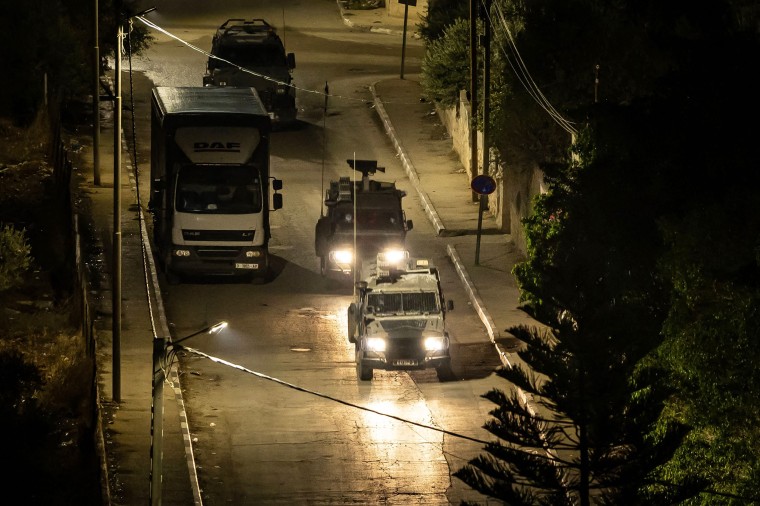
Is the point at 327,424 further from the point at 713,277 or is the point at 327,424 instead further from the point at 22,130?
the point at 22,130

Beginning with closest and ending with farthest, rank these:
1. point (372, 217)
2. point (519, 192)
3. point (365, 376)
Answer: point (365, 376) < point (372, 217) < point (519, 192)

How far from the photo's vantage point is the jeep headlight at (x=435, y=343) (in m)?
33.4

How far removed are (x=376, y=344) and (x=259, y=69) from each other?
2168 cm

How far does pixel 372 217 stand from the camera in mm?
40031

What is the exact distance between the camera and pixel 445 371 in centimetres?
3372

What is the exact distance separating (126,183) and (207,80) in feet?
25.5

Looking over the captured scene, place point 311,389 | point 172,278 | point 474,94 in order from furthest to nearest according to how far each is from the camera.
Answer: point 474,94 → point 172,278 → point 311,389

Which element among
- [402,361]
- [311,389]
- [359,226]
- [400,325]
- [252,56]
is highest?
[252,56]

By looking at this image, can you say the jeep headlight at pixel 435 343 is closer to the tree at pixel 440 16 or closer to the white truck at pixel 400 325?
the white truck at pixel 400 325

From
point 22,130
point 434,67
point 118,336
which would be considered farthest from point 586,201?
point 22,130

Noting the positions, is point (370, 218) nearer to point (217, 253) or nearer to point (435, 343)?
point (217, 253)

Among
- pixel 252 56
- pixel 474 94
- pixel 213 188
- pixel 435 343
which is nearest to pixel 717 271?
pixel 435 343

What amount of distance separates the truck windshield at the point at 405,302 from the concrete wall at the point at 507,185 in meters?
6.53

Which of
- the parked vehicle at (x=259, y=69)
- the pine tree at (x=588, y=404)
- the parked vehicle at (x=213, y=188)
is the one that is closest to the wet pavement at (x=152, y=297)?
the parked vehicle at (x=213, y=188)
